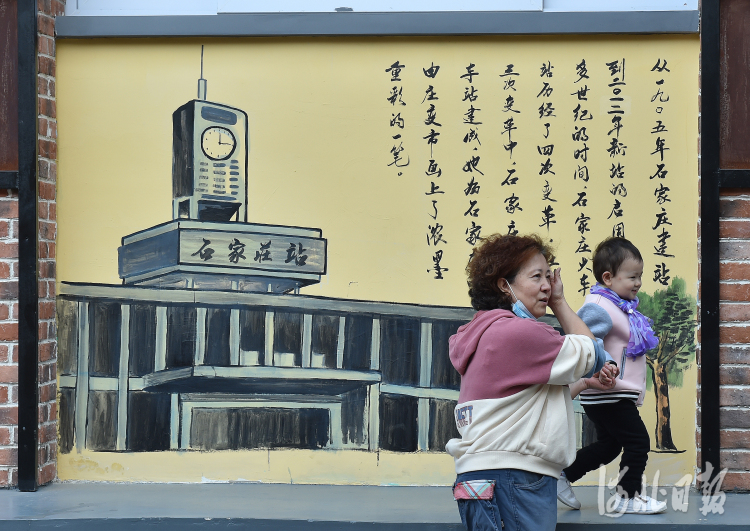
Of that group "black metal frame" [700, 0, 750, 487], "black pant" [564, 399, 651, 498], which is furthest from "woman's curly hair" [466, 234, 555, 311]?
"black metal frame" [700, 0, 750, 487]

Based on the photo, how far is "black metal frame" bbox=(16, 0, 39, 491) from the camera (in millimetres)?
3713

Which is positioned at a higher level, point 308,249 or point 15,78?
point 15,78

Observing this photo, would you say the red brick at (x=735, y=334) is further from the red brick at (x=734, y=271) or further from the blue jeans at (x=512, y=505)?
the blue jeans at (x=512, y=505)

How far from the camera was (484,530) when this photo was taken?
2.32 metres

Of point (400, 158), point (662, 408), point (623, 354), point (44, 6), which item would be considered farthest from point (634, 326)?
point (44, 6)

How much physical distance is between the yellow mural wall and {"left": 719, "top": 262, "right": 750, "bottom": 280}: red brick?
0.62 ft

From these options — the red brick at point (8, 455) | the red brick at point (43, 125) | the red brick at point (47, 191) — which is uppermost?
the red brick at point (43, 125)

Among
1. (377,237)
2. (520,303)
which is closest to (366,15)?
(377,237)

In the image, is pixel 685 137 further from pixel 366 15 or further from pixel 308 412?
pixel 308 412

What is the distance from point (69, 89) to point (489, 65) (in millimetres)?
2377

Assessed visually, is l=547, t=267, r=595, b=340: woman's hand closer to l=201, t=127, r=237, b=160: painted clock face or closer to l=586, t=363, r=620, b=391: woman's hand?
l=586, t=363, r=620, b=391: woman's hand

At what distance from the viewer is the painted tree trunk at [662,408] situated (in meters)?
3.82

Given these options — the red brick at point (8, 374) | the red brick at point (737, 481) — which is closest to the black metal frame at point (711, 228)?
the red brick at point (737, 481)

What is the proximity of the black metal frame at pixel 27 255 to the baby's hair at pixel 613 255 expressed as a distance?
2.86 metres
